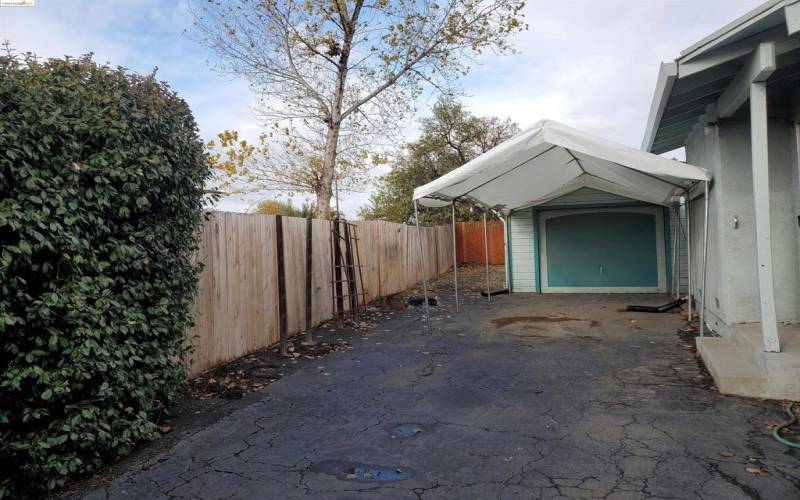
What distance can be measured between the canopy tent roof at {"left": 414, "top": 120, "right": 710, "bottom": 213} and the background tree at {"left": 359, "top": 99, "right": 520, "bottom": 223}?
1236cm

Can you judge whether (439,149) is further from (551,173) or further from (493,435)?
(493,435)

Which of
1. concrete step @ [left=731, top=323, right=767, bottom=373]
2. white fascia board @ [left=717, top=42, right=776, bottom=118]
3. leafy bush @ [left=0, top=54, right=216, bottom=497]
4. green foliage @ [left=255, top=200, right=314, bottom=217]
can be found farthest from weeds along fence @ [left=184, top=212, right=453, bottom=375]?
green foliage @ [left=255, top=200, right=314, bottom=217]

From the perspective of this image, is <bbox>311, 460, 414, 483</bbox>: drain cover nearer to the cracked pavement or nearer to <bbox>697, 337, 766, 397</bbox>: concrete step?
the cracked pavement

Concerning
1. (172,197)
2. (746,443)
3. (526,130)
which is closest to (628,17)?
(526,130)

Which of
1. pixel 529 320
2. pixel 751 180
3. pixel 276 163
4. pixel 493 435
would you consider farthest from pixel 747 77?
pixel 276 163

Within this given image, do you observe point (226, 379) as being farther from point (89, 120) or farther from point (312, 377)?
point (89, 120)

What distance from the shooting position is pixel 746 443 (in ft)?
11.7

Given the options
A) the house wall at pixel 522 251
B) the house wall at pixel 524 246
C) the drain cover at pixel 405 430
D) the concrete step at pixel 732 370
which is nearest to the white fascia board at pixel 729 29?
the concrete step at pixel 732 370

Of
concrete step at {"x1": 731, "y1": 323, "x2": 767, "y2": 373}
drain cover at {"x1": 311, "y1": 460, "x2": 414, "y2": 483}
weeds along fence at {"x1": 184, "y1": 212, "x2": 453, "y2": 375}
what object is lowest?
drain cover at {"x1": 311, "y1": 460, "x2": 414, "y2": 483}

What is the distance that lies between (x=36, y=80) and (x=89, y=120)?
1.16 ft

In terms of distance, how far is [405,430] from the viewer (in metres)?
4.05

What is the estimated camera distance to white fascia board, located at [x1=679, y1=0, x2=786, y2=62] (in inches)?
162

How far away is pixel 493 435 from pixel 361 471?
110 cm

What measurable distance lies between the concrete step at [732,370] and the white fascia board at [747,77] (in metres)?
2.54
